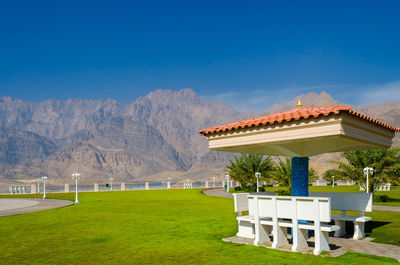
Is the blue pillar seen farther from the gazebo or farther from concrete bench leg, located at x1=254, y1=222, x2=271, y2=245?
concrete bench leg, located at x1=254, y1=222, x2=271, y2=245

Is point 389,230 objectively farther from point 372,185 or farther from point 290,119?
point 372,185

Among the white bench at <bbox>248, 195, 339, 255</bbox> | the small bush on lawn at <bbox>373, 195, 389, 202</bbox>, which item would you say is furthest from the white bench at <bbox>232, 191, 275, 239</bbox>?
the small bush on lawn at <bbox>373, 195, 389, 202</bbox>

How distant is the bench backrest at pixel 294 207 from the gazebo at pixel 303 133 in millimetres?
1466

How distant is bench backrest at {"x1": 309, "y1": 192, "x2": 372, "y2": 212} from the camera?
10953 millimetres

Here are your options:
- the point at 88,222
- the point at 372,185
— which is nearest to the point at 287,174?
the point at 372,185

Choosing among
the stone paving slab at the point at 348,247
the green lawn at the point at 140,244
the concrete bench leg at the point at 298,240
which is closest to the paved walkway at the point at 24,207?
the green lawn at the point at 140,244

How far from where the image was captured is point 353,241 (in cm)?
1036

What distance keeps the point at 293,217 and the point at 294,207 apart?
253 mm

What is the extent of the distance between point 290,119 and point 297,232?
283 centimetres

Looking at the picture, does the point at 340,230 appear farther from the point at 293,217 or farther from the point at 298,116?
the point at 298,116

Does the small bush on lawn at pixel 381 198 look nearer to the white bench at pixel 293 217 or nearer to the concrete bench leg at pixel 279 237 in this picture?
the white bench at pixel 293 217

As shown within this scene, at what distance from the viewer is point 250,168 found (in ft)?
126

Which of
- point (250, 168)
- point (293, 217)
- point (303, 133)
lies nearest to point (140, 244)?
point (293, 217)

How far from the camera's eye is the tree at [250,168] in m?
38.0
